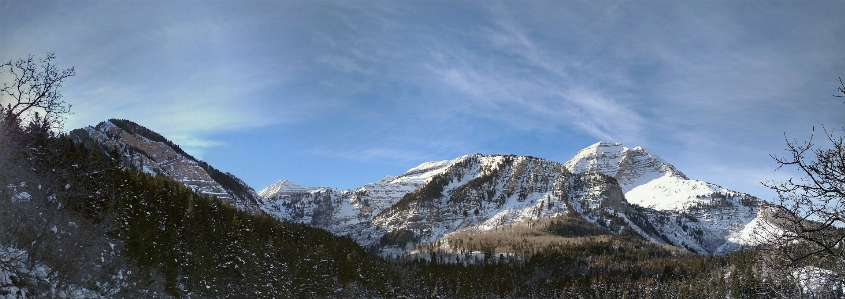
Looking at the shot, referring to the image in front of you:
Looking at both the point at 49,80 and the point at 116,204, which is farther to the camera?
the point at 116,204

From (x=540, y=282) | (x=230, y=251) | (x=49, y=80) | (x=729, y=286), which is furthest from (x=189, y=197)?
(x=729, y=286)

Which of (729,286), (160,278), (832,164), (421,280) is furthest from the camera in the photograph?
(421,280)

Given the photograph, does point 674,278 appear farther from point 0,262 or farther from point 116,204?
point 0,262

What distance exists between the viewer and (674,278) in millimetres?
192750

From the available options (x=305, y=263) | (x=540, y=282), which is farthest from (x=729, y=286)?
(x=305, y=263)

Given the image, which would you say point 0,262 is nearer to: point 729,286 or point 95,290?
point 95,290

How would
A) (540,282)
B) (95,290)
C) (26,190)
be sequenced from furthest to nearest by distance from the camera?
(540,282)
(95,290)
(26,190)

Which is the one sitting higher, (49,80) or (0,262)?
(49,80)

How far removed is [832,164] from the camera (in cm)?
1173

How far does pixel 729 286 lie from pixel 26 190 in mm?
171608

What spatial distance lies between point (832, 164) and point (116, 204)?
67291 millimetres

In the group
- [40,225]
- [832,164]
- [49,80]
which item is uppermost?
[49,80]

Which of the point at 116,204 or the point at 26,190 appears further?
the point at 116,204

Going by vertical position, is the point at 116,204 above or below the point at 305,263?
above
